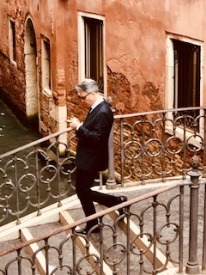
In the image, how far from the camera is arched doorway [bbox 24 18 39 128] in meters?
16.5

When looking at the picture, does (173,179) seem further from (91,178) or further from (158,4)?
(158,4)

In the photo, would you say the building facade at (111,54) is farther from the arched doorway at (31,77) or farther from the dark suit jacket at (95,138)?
the dark suit jacket at (95,138)

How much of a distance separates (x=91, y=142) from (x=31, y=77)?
1075 centimetres

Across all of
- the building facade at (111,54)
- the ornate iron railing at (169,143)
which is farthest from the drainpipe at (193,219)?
the building facade at (111,54)

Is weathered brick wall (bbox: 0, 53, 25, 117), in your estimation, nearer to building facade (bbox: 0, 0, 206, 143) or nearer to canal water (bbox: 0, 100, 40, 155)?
building facade (bbox: 0, 0, 206, 143)

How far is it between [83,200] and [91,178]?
0.79 feet

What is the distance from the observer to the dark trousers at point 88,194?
6.28m

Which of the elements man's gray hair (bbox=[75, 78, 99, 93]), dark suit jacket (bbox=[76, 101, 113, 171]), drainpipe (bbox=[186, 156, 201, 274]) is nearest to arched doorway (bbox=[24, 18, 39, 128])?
dark suit jacket (bbox=[76, 101, 113, 171])

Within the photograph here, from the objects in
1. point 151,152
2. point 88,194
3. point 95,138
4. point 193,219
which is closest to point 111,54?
point 151,152

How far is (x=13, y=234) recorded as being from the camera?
23.3 feet

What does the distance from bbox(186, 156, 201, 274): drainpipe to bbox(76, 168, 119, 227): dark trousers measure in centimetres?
Result: 122

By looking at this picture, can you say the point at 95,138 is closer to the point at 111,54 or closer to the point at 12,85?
the point at 111,54

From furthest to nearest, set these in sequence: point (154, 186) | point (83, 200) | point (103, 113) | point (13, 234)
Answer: point (154, 186) < point (13, 234) < point (83, 200) < point (103, 113)

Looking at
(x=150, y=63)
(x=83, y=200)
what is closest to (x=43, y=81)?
(x=150, y=63)
